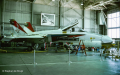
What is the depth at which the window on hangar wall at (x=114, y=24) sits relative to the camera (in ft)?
77.4

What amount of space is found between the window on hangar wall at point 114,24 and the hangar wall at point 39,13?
3203mm

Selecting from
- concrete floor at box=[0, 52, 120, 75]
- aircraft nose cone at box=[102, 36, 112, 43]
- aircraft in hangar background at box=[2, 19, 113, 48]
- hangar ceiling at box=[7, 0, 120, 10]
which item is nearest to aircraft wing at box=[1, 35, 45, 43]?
aircraft in hangar background at box=[2, 19, 113, 48]

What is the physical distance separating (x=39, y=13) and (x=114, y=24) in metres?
17.7

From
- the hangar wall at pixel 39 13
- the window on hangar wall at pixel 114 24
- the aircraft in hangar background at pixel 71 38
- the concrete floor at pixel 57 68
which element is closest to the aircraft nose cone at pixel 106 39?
the aircraft in hangar background at pixel 71 38

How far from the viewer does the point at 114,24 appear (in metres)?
24.6

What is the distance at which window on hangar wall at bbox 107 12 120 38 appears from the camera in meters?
23.6

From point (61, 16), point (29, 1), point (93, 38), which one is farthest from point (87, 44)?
point (29, 1)

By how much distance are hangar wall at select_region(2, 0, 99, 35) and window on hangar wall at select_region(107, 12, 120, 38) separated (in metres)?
3.20

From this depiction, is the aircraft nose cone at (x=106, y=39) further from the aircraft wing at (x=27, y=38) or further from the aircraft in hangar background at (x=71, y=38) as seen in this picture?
the aircraft wing at (x=27, y=38)

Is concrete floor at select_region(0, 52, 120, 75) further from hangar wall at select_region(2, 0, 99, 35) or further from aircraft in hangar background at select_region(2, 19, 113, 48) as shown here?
hangar wall at select_region(2, 0, 99, 35)

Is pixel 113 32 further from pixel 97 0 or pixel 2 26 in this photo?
pixel 2 26

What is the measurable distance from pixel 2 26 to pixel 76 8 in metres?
16.2

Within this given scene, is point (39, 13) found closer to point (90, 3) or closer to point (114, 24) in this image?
point (90, 3)

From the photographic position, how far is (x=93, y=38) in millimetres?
10766
